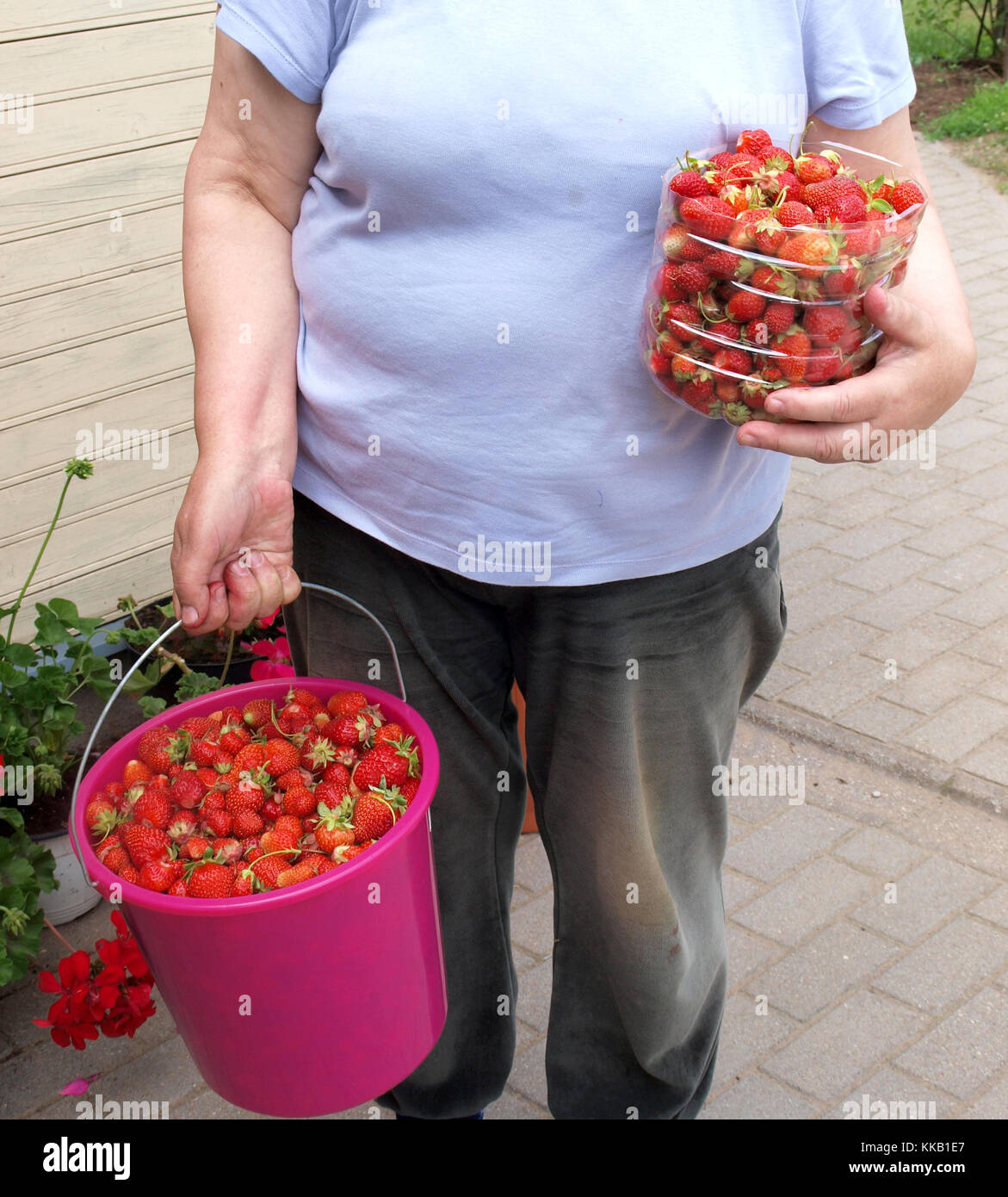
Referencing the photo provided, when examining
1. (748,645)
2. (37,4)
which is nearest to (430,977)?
(748,645)

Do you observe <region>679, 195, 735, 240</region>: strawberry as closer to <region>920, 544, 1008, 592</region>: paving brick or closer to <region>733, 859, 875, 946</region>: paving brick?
<region>733, 859, 875, 946</region>: paving brick

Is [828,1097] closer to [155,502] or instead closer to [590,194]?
[590,194]

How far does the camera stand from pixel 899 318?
125cm

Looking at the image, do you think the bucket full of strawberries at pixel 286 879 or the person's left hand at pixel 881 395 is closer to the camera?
the person's left hand at pixel 881 395

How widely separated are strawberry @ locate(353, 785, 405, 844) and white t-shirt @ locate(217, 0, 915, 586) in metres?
0.28

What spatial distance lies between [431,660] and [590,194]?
0.59 meters

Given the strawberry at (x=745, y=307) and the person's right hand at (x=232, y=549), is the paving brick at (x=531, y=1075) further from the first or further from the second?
the strawberry at (x=745, y=307)

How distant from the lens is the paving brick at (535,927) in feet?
8.23

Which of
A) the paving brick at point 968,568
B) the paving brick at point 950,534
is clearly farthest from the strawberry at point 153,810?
the paving brick at point 950,534

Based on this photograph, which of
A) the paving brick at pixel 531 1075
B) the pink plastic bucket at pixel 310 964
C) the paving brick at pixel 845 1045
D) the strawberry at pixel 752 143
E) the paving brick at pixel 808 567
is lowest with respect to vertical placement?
the paving brick at pixel 808 567

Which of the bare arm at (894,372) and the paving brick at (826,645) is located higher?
the bare arm at (894,372)

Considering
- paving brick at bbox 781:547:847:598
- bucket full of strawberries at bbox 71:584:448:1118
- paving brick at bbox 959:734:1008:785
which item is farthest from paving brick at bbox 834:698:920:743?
bucket full of strawberries at bbox 71:584:448:1118

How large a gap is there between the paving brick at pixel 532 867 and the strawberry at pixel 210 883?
132 centimetres

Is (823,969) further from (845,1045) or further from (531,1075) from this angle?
(531,1075)
